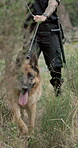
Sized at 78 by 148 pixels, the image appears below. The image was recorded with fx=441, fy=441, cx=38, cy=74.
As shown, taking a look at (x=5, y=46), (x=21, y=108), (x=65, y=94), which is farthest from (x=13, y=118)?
(x=5, y=46)

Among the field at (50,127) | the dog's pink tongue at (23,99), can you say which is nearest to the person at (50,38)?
the field at (50,127)

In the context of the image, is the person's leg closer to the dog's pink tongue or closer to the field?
the field

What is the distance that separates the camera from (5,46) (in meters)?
4.16

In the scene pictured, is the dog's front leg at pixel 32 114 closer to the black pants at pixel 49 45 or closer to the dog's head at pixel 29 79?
the dog's head at pixel 29 79

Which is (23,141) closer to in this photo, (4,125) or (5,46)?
(4,125)

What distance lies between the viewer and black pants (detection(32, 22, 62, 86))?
611 centimetres

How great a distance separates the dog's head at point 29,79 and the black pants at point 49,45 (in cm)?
30

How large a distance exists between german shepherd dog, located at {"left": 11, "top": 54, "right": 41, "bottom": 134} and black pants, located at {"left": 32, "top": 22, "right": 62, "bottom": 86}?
13.9 inches

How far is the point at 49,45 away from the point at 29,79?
2.15ft

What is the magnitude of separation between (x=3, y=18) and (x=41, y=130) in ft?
6.22

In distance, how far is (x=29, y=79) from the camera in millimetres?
5793

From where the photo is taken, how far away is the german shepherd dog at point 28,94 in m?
5.56

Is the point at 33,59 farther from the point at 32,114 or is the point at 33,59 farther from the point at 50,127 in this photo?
the point at 50,127

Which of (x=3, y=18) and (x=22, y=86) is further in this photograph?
(x=22, y=86)
